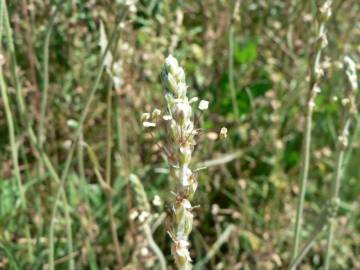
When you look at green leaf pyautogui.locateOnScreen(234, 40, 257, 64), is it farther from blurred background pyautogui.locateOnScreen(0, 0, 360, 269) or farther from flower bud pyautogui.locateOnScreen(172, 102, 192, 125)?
flower bud pyautogui.locateOnScreen(172, 102, 192, 125)

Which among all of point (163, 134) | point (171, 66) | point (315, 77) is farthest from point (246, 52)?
point (171, 66)

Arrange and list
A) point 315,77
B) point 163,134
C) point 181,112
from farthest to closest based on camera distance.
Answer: point 163,134 < point 315,77 < point 181,112

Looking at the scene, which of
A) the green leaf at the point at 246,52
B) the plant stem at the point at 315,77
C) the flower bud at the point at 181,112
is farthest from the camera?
the green leaf at the point at 246,52

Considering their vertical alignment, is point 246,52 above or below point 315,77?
below

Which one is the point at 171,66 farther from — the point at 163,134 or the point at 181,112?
the point at 163,134

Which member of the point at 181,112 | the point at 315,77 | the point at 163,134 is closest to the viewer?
the point at 181,112

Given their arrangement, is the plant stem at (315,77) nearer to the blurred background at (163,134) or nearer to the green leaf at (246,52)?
the blurred background at (163,134)

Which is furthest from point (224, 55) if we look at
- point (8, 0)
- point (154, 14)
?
point (8, 0)

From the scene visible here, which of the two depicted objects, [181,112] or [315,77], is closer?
[181,112]

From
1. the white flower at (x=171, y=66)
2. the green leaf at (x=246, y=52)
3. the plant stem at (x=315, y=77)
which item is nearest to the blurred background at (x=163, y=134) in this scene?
the green leaf at (x=246, y=52)

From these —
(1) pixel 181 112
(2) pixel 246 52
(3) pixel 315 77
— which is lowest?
(2) pixel 246 52
